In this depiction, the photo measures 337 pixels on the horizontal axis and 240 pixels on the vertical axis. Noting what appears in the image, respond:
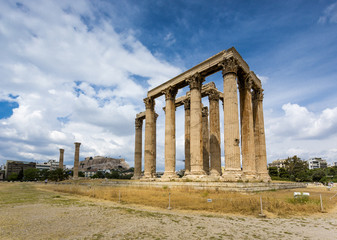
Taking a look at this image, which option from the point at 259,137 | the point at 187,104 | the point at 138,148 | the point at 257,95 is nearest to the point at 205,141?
the point at 187,104

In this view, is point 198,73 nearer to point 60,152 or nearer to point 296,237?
point 296,237

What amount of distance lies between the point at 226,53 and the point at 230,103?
602 cm

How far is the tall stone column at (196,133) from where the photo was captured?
950 inches

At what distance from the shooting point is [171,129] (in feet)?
96.7

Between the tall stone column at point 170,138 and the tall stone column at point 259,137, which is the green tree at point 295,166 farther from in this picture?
the tall stone column at point 170,138

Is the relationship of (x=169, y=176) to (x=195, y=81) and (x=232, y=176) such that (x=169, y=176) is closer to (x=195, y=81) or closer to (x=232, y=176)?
(x=232, y=176)

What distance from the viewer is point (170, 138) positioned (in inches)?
1151

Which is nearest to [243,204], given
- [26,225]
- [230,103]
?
[26,225]

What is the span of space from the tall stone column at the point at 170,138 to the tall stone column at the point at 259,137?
1085 cm

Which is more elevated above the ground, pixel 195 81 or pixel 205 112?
pixel 195 81

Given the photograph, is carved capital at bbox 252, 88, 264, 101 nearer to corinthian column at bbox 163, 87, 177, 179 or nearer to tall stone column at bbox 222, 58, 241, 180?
tall stone column at bbox 222, 58, 241, 180

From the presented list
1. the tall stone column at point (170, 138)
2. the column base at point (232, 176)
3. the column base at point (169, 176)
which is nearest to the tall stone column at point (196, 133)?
the column base at point (169, 176)

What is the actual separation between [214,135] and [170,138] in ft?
20.3

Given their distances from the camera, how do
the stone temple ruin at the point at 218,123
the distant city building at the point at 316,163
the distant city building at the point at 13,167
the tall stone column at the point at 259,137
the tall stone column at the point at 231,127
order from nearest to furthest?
the tall stone column at the point at 231,127 → the stone temple ruin at the point at 218,123 → the tall stone column at the point at 259,137 → the distant city building at the point at 13,167 → the distant city building at the point at 316,163
